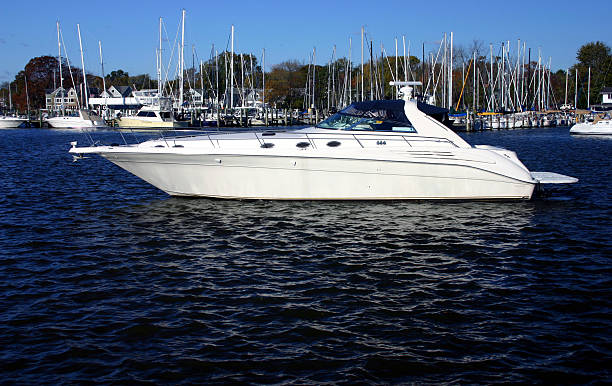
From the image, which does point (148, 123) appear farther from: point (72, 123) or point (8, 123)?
point (8, 123)

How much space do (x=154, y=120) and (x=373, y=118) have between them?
54.7m

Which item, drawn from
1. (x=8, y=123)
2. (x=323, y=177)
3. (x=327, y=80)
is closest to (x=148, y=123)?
(x=8, y=123)

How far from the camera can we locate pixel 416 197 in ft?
47.6

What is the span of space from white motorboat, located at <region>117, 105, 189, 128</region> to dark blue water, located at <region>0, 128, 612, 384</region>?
51.9m

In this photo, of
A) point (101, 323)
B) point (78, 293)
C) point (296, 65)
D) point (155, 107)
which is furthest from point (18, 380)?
point (296, 65)

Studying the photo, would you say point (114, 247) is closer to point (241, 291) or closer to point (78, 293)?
point (78, 293)

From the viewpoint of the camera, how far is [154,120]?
6619 centimetres

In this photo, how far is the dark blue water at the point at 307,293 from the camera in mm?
6316

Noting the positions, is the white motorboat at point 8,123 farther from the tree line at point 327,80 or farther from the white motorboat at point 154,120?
the white motorboat at point 154,120

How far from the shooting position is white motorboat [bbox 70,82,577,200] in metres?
14.0

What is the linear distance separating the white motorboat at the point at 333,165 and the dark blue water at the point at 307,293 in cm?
41

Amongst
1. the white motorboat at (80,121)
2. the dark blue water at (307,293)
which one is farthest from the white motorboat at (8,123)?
the dark blue water at (307,293)

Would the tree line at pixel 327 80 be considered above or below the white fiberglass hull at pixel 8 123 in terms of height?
above

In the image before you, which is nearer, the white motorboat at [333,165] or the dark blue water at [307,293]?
the dark blue water at [307,293]
